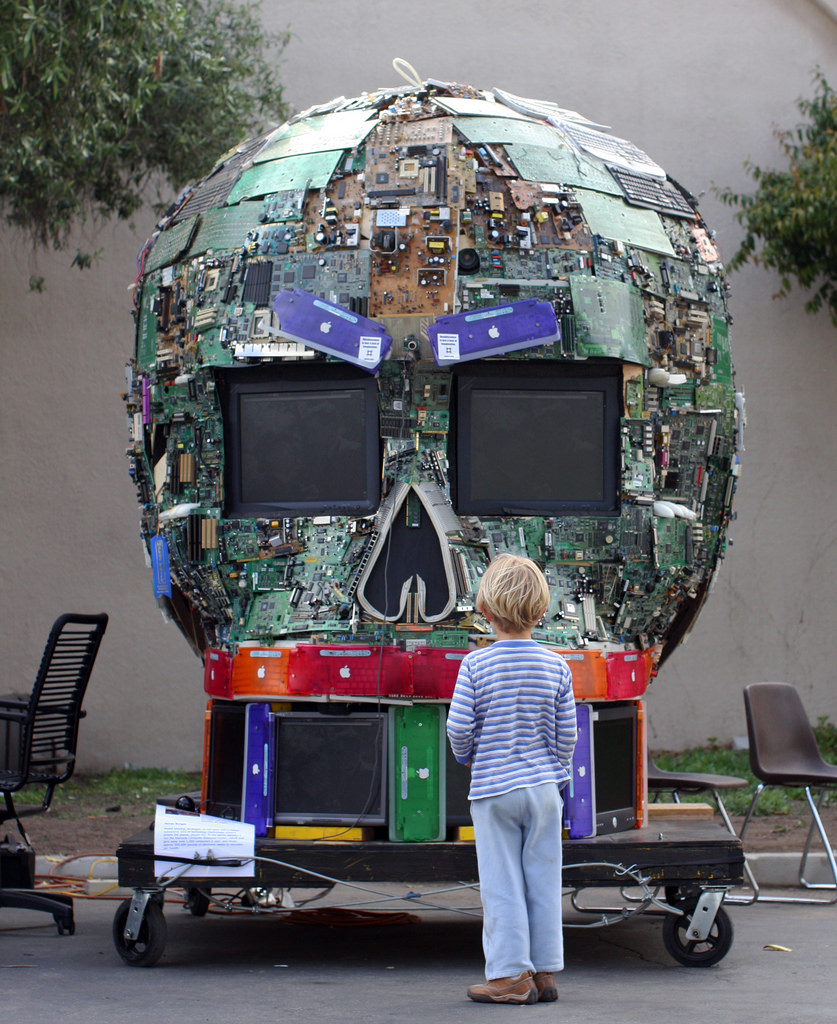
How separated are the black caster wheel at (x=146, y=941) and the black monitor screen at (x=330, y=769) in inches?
24.5

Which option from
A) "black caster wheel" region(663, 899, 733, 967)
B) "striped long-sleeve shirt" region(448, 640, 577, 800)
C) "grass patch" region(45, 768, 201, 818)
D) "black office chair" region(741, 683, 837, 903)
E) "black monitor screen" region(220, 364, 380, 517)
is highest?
"black monitor screen" region(220, 364, 380, 517)

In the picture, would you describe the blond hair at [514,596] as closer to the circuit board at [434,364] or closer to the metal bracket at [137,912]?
the circuit board at [434,364]

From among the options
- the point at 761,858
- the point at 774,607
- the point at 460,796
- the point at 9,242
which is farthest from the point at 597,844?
the point at 9,242

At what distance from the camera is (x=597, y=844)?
18.3ft

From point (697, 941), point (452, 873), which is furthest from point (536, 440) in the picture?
point (697, 941)

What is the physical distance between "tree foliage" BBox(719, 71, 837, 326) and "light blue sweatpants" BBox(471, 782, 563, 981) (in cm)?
791

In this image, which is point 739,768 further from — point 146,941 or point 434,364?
point 146,941

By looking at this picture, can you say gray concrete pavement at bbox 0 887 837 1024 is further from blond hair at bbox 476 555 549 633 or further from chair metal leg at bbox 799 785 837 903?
blond hair at bbox 476 555 549 633

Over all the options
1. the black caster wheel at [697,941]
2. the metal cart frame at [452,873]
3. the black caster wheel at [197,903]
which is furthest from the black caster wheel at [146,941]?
the black caster wheel at [697,941]

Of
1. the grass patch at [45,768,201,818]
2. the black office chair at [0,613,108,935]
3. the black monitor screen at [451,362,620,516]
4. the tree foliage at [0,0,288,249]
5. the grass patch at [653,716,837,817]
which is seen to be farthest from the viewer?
the grass patch at [45,768,201,818]

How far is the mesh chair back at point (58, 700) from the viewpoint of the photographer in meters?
6.52

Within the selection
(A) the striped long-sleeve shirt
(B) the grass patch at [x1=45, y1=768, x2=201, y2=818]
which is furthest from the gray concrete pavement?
(B) the grass patch at [x1=45, y1=768, x2=201, y2=818]

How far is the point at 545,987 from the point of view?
4.82 meters

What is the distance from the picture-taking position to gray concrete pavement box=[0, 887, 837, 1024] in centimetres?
475
